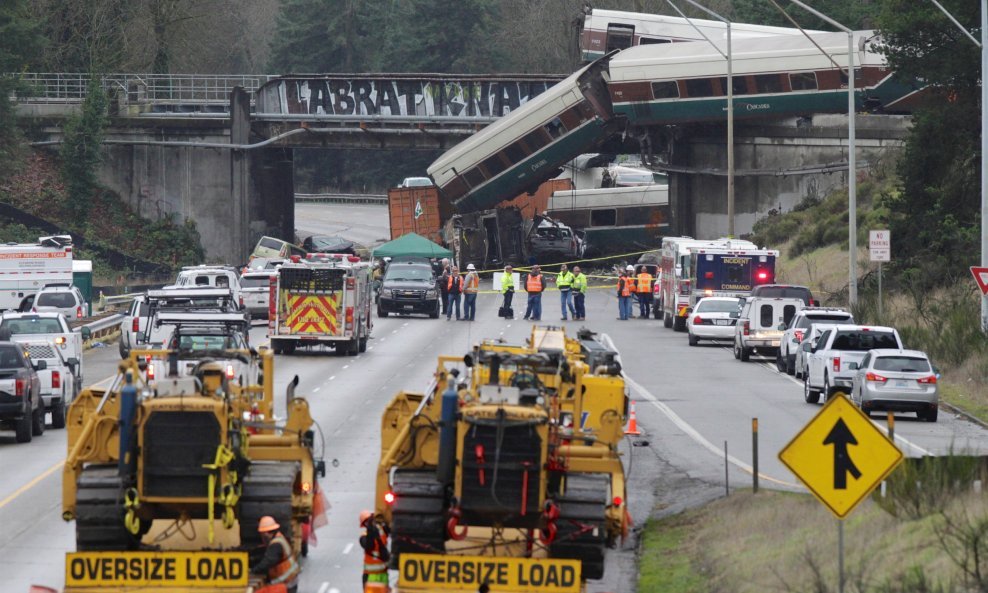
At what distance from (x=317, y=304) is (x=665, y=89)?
1073 inches

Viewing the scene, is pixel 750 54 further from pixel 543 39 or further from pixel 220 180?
pixel 543 39

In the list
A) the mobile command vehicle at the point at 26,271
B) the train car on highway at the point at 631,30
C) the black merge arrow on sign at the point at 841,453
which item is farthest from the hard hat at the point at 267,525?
the train car on highway at the point at 631,30

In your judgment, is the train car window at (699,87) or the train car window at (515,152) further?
the train car window at (699,87)

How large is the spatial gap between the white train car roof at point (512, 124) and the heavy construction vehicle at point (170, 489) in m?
48.7

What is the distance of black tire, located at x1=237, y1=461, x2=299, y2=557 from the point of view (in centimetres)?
1469

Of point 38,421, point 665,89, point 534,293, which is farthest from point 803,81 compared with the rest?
point 38,421

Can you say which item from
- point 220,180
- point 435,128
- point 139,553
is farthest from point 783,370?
point 220,180

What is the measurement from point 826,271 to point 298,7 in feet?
236

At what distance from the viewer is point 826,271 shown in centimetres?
5828

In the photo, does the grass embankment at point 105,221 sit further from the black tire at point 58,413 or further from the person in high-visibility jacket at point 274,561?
the person in high-visibility jacket at point 274,561

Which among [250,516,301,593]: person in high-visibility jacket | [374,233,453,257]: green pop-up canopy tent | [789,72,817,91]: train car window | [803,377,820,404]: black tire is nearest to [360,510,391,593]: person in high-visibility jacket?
[250,516,301,593]: person in high-visibility jacket

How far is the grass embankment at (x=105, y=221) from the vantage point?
74.1m

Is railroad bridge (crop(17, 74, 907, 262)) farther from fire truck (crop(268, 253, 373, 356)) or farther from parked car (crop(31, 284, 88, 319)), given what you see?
fire truck (crop(268, 253, 373, 356))

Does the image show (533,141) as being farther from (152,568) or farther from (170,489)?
(152,568)
